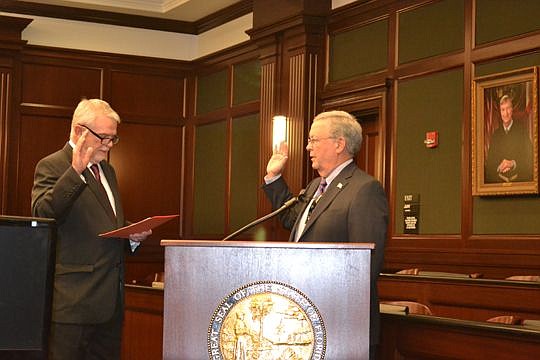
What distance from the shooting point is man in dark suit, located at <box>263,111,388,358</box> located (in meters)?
3.62

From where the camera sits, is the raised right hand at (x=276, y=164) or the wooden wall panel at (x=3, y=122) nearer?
the raised right hand at (x=276, y=164)

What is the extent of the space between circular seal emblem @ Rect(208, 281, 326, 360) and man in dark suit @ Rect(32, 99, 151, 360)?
107 cm

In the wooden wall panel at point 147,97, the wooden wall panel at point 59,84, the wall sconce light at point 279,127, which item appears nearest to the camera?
the wall sconce light at point 279,127

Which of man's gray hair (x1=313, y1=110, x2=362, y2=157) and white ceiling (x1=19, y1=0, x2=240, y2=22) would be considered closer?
man's gray hair (x1=313, y1=110, x2=362, y2=157)

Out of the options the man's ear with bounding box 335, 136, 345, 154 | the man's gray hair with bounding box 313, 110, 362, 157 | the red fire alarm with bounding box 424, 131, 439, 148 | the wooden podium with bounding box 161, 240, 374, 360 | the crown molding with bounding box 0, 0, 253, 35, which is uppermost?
the crown molding with bounding box 0, 0, 253, 35

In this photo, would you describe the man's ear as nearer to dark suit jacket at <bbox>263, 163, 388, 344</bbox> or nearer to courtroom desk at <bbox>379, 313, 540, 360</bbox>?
dark suit jacket at <bbox>263, 163, 388, 344</bbox>

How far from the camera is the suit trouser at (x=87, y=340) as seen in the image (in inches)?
153

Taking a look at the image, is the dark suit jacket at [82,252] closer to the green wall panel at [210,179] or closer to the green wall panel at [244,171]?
the green wall panel at [244,171]

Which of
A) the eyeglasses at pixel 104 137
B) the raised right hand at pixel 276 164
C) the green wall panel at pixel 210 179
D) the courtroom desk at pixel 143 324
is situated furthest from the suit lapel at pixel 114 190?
the green wall panel at pixel 210 179

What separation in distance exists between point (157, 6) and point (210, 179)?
2002 mm

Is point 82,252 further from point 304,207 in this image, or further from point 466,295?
point 466,295

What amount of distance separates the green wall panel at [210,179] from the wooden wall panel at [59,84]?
1.29m

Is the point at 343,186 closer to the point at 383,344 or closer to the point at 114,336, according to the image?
the point at 383,344

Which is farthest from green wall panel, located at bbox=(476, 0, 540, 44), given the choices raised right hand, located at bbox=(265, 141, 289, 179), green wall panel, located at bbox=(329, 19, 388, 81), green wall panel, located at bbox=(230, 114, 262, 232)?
green wall panel, located at bbox=(230, 114, 262, 232)
